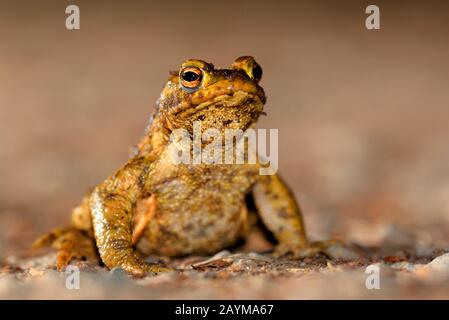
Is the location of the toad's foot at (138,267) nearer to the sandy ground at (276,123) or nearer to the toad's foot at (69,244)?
the sandy ground at (276,123)

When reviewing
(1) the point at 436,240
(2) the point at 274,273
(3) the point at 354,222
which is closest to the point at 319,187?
(3) the point at 354,222

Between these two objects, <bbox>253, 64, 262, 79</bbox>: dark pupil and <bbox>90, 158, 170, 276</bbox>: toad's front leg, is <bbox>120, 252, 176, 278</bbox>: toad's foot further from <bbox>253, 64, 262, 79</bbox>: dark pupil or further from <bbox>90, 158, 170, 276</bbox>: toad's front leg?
<bbox>253, 64, 262, 79</bbox>: dark pupil

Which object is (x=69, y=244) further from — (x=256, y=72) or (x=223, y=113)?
(x=256, y=72)

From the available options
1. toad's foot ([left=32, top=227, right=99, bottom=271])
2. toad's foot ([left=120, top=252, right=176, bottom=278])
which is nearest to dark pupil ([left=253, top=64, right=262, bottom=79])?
toad's foot ([left=120, top=252, right=176, bottom=278])

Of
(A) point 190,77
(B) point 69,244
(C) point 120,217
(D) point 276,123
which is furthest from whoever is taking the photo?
(D) point 276,123

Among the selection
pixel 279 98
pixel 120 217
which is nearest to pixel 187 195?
pixel 120 217
